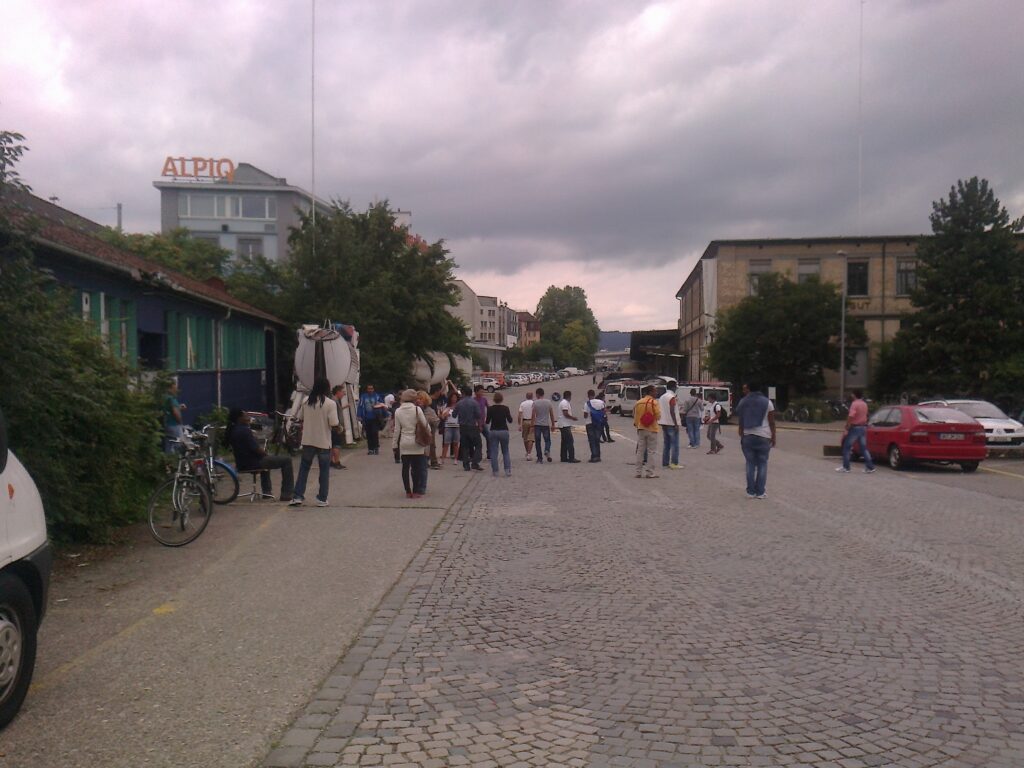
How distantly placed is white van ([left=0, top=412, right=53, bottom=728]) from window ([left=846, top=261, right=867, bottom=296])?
209 feet

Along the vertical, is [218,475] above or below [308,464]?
below

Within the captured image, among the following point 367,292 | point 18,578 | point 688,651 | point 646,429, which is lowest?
point 688,651

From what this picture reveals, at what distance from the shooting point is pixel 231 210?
74.9m

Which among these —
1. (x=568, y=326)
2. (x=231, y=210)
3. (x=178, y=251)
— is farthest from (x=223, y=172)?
(x=568, y=326)

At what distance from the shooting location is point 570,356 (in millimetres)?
173125

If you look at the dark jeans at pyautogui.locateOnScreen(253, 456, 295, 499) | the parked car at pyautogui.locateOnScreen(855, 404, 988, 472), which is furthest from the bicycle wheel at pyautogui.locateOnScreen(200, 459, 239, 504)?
the parked car at pyautogui.locateOnScreen(855, 404, 988, 472)

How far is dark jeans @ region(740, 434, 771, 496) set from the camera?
547 inches

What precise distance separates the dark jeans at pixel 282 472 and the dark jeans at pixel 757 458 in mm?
6730

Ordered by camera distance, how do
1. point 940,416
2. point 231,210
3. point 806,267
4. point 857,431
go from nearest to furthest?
point 857,431, point 940,416, point 806,267, point 231,210

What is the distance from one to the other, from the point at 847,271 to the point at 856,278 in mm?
912

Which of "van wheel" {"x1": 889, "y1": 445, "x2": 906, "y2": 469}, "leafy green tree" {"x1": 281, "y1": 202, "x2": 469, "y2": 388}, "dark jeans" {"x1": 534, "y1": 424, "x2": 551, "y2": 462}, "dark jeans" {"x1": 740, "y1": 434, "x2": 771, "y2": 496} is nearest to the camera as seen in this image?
"dark jeans" {"x1": 740, "y1": 434, "x2": 771, "y2": 496}

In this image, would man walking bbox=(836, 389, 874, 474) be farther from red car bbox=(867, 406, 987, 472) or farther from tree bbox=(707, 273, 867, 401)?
tree bbox=(707, 273, 867, 401)

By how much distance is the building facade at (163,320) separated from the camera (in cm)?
1486

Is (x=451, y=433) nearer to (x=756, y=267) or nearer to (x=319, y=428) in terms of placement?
(x=319, y=428)
